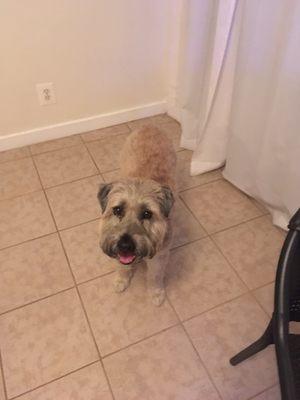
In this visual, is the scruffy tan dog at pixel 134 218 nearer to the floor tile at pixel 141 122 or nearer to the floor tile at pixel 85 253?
the floor tile at pixel 85 253

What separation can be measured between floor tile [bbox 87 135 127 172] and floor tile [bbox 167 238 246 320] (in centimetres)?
93

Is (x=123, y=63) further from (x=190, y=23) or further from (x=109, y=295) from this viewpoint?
(x=109, y=295)

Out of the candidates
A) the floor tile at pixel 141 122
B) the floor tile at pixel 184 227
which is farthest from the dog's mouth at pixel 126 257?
the floor tile at pixel 141 122

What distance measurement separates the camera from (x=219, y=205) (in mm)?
2438

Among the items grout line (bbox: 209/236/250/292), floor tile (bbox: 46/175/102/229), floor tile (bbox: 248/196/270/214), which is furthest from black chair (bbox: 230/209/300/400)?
floor tile (bbox: 46/175/102/229)

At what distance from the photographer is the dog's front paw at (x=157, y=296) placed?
1.89 meters

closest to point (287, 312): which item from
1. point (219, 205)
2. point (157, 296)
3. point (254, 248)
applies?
point (157, 296)

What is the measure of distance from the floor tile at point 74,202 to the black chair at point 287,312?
1.49 meters

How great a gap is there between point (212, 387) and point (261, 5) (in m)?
1.86

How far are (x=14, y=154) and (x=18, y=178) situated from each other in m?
0.31

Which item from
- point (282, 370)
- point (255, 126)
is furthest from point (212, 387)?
point (255, 126)

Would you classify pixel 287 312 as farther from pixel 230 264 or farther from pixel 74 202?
pixel 74 202

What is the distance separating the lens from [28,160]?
2756 millimetres

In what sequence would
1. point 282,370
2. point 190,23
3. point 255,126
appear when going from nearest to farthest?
point 282,370, point 255,126, point 190,23
